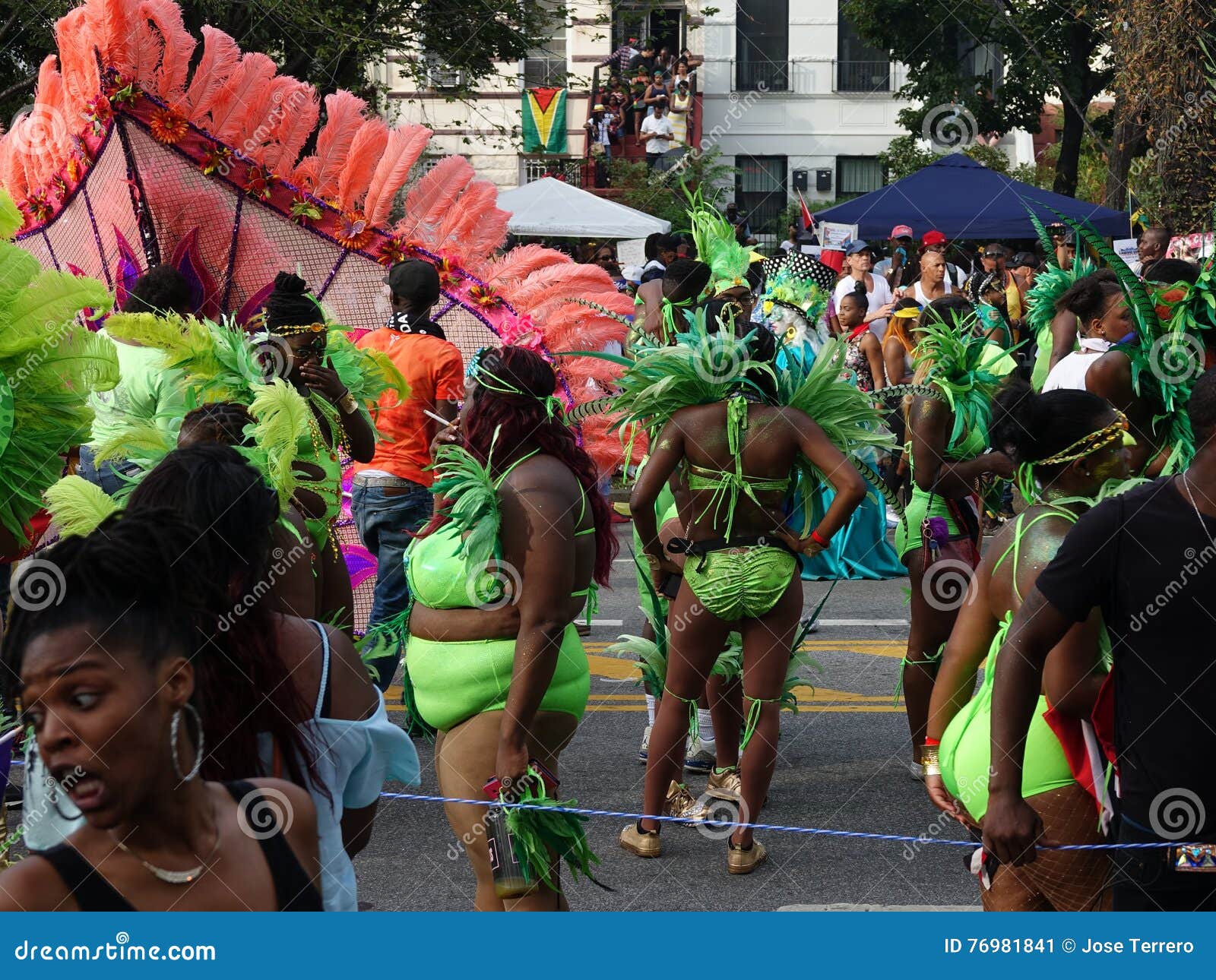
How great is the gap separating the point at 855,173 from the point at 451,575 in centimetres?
3035

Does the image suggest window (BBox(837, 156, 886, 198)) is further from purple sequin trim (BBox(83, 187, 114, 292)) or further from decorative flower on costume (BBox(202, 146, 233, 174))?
purple sequin trim (BBox(83, 187, 114, 292))

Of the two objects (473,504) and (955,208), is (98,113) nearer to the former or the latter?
(473,504)

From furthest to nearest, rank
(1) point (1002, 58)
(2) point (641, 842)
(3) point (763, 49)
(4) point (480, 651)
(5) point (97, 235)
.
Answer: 1. (3) point (763, 49)
2. (1) point (1002, 58)
3. (5) point (97, 235)
4. (2) point (641, 842)
5. (4) point (480, 651)

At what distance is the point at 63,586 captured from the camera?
1.99m

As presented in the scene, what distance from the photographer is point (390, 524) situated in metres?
6.35

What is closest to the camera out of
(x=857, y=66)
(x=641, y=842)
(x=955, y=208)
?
(x=641, y=842)

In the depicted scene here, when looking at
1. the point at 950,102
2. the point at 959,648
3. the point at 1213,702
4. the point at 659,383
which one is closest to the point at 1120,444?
the point at 959,648

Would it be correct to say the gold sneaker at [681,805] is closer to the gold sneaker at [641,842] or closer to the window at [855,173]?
the gold sneaker at [641,842]

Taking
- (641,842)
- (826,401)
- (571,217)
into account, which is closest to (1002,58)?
(571,217)

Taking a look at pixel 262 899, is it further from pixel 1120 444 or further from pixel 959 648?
pixel 1120 444

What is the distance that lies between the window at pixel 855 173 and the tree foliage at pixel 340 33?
1642 cm

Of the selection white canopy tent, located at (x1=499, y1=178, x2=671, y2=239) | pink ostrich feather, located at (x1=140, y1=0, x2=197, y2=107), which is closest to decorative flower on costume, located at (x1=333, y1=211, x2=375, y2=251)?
pink ostrich feather, located at (x1=140, y1=0, x2=197, y2=107)

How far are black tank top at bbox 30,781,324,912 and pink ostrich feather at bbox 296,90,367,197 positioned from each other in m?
5.30

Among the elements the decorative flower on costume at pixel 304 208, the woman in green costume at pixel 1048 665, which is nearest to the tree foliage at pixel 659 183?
the decorative flower on costume at pixel 304 208
